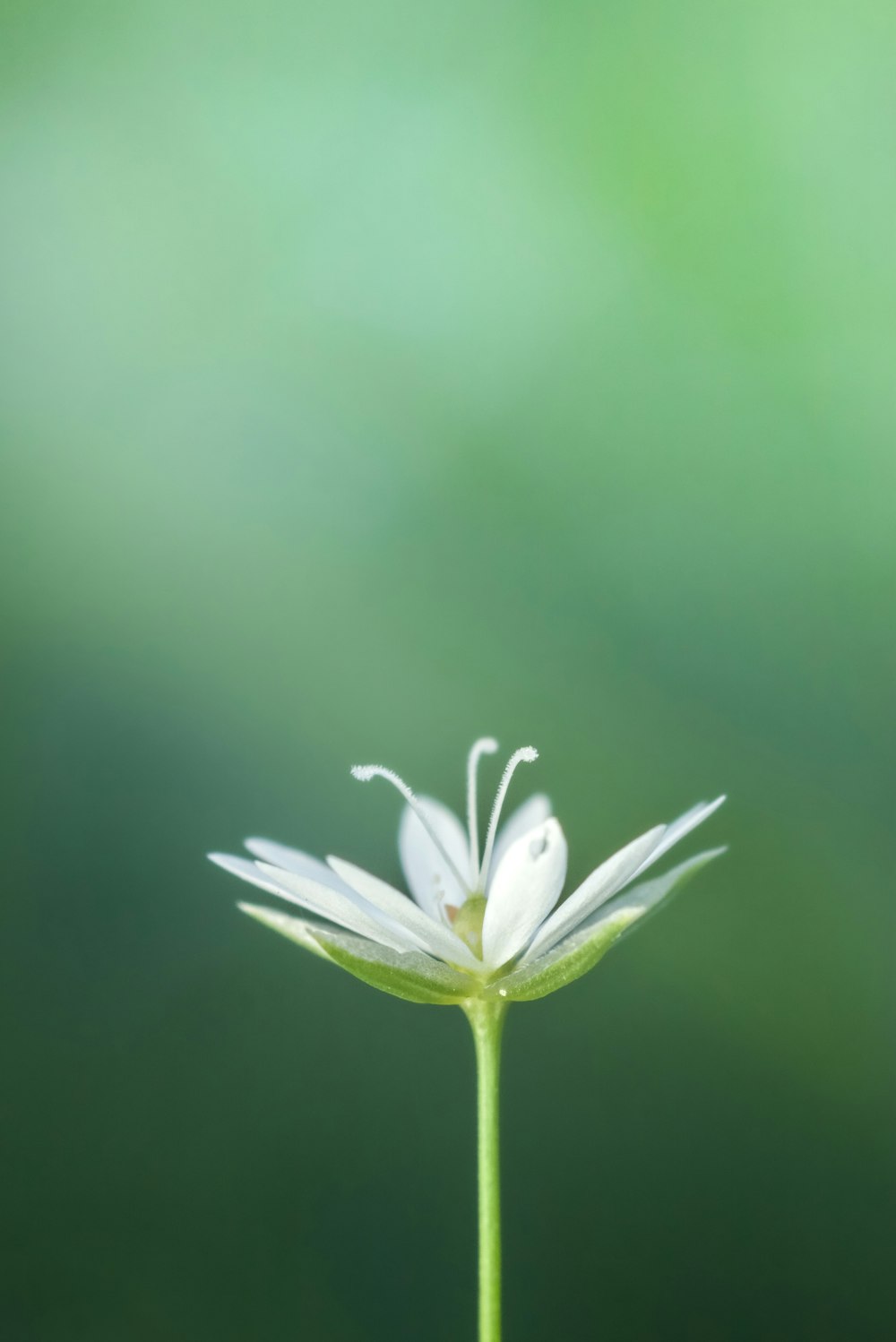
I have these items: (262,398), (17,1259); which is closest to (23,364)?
(262,398)

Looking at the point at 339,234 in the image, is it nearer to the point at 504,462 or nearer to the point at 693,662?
the point at 504,462

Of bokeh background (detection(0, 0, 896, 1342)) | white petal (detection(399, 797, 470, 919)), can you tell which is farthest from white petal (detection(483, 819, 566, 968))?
bokeh background (detection(0, 0, 896, 1342))

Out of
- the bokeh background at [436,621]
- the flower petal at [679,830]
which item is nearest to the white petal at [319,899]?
the flower petal at [679,830]

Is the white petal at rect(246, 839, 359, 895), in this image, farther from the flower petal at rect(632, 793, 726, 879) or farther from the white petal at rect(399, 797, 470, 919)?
the flower petal at rect(632, 793, 726, 879)

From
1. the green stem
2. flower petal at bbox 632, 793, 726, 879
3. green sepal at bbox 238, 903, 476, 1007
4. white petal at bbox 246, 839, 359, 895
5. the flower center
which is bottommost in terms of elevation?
the green stem

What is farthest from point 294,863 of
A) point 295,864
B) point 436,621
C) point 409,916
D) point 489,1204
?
point 436,621

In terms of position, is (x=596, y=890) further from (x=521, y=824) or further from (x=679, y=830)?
(x=521, y=824)

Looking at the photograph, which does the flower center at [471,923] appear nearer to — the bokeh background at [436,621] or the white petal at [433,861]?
the white petal at [433,861]
